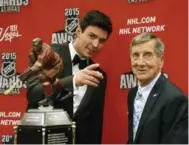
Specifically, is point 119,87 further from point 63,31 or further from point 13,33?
point 13,33

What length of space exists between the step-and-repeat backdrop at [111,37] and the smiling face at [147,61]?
1.77 ft

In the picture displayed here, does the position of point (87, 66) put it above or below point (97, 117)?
above

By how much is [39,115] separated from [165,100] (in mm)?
521

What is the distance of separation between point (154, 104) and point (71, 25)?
1.13 metres

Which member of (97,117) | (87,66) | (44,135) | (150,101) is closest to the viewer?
(44,135)

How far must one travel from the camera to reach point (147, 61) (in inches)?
70.7

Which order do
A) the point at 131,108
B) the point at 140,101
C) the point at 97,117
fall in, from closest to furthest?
the point at 140,101
the point at 131,108
the point at 97,117

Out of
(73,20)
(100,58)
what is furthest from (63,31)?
(100,58)

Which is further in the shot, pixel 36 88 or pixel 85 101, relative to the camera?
pixel 85 101

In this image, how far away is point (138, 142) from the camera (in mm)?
1760

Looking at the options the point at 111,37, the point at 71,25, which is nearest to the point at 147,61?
the point at 111,37

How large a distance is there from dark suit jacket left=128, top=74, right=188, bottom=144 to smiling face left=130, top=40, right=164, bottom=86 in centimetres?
9

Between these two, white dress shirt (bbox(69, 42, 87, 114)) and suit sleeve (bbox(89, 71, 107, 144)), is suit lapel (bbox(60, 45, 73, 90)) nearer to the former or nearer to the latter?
white dress shirt (bbox(69, 42, 87, 114))

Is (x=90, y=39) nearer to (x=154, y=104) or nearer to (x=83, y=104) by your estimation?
(x=83, y=104)
